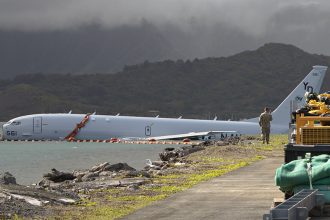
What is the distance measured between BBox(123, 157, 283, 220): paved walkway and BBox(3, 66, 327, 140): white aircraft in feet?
268

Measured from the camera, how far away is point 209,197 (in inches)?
888

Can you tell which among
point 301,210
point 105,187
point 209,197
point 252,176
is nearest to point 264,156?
point 252,176

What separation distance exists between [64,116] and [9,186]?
96198 mm

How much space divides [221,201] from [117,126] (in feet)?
329

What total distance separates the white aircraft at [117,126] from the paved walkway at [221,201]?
8183 cm

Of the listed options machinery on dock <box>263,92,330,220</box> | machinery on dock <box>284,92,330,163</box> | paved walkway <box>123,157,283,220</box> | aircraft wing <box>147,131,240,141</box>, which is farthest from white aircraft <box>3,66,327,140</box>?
machinery on dock <box>263,92,330,220</box>

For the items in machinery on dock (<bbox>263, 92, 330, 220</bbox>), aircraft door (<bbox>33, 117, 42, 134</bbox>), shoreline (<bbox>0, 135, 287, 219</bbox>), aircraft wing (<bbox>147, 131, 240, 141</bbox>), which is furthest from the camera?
aircraft door (<bbox>33, 117, 42, 134</bbox>)

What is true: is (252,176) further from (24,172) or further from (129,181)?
(24,172)

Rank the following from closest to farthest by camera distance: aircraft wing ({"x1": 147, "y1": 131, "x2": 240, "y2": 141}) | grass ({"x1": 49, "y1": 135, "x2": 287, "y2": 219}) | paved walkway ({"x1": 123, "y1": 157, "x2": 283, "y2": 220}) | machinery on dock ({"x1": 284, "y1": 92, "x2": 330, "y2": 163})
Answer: machinery on dock ({"x1": 284, "y1": 92, "x2": 330, "y2": 163}) < paved walkway ({"x1": 123, "y1": 157, "x2": 283, "y2": 220}) < grass ({"x1": 49, "y1": 135, "x2": 287, "y2": 219}) < aircraft wing ({"x1": 147, "y1": 131, "x2": 240, "y2": 141})

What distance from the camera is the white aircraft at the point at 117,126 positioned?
115 meters

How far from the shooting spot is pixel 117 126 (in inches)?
4781

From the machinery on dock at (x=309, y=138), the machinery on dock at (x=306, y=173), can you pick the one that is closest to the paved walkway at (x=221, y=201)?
the machinery on dock at (x=306, y=173)

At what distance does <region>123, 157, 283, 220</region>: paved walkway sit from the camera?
18.7 m

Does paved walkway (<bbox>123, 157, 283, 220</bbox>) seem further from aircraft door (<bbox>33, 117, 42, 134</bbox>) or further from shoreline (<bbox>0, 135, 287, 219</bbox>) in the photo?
aircraft door (<bbox>33, 117, 42, 134</bbox>)
